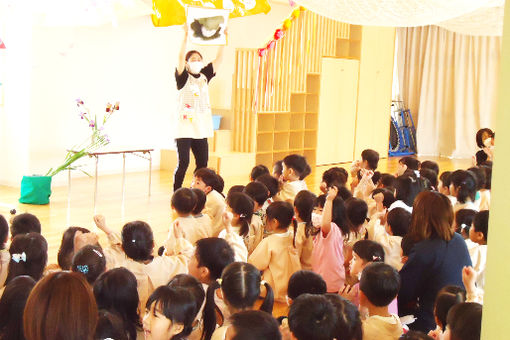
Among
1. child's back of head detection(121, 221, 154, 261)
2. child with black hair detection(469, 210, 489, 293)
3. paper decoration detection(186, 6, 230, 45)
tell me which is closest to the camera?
child's back of head detection(121, 221, 154, 261)

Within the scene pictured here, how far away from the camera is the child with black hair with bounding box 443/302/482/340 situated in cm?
218

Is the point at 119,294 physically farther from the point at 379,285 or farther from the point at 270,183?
the point at 270,183

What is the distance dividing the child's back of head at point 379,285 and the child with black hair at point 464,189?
1834 millimetres

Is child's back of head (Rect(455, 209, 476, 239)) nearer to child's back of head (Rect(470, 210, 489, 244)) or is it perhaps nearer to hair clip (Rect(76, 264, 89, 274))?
child's back of head (Rect(470, 210, 489, 244))

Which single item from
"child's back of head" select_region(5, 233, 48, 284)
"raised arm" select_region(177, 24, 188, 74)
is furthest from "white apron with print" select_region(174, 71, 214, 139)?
"child's back of head" select_region(5, 233, 48, 284)

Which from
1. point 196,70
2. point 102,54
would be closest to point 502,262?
point 196,70

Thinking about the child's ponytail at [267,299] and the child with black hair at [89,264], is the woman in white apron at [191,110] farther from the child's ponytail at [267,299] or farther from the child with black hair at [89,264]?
the child's ponytail at [267,299]

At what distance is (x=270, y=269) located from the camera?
4.16 metres

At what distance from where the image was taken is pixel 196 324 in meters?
2.86

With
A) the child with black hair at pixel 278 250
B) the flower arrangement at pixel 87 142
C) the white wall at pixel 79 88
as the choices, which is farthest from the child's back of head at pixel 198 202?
the white wall at pixel 79 88

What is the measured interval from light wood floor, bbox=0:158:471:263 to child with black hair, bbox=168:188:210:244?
3.73 feet

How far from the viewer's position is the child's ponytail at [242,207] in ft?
13.7

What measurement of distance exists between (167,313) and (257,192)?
2107mm

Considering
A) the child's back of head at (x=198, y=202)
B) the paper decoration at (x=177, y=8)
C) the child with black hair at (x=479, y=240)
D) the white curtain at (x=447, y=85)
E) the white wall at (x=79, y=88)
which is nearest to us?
the child with black hair at (x=479, y=240)
